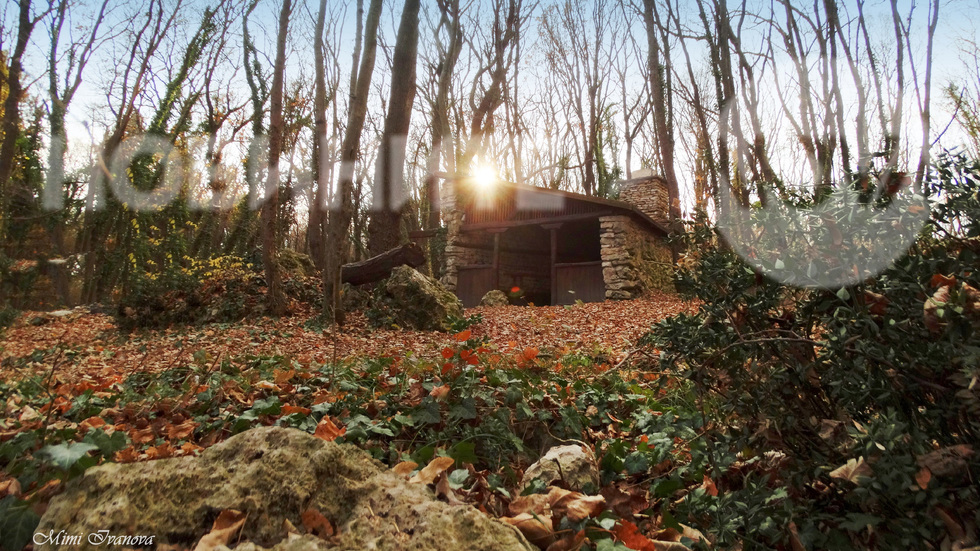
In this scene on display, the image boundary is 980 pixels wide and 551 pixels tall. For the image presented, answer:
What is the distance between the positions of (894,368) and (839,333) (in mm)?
147

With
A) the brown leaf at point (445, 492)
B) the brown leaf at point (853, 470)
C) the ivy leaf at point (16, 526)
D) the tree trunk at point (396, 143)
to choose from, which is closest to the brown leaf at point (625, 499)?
the brown leaf at point (445, 492)

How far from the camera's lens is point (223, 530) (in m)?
1.41

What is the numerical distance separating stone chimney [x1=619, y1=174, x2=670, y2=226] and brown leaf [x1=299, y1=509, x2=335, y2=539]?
1640 cm

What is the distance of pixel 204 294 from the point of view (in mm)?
9453

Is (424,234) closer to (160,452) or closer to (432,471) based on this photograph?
(160,452)

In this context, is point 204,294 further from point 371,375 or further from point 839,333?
point 839,333

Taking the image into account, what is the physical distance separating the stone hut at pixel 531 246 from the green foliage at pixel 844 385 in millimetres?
11592

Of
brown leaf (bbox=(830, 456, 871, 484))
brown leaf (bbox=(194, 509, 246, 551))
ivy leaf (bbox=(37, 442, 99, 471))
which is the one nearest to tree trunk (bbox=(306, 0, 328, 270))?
ivy leaf (bbox=(37, 442, 99, 471))

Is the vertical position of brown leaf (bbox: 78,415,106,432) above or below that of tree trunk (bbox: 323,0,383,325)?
below

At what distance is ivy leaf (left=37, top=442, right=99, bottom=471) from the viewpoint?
1.68 meters

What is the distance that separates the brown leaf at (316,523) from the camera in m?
1.47

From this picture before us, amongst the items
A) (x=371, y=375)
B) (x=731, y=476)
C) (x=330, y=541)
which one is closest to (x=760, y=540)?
(x=731, y=476)

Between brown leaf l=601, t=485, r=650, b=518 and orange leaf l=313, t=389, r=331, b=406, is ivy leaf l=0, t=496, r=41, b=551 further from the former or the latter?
brown leaf l=601, t=485, r=650, b=518

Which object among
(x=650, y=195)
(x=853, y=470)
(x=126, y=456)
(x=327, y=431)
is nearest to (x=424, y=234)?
(x=650, y=195)
